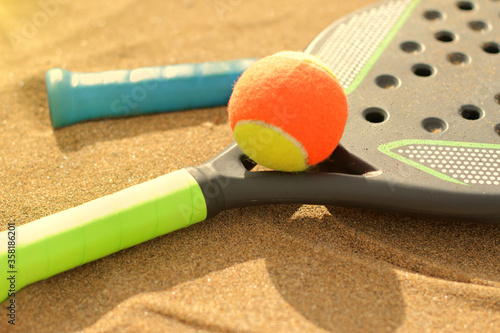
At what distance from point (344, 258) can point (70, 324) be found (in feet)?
2.25

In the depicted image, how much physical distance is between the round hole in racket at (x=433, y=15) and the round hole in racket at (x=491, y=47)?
Answer: 0.71ft

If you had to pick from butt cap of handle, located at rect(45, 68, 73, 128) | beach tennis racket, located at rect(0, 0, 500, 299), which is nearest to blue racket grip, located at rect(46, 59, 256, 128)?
butt cap of handle, located at rect(45, 68, 73, 128)

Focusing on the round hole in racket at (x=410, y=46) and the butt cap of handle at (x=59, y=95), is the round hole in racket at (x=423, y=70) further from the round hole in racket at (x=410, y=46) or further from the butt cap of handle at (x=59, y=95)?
the butt cap of handle at (x=59, y=95)

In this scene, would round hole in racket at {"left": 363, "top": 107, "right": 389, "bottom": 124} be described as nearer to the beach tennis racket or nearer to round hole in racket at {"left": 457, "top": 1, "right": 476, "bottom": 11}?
the beach tennis racket

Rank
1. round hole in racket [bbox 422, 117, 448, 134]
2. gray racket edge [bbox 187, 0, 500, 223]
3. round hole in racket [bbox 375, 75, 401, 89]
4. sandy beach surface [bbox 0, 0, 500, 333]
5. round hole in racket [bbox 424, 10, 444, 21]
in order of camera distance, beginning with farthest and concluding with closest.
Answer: round hole in racket [bbox 424, 10, 444, 21] → round hole in racket [bbox 375, 75, 401, 89] → round hole in racket [bbox 422, 117, 448, 134] → gray racket edge [bbox 187, 0, 500, 223] → sandy beach surface [bbox 0, 0, 500, 333]

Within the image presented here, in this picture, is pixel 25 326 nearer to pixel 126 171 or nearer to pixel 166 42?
pixel 126 171

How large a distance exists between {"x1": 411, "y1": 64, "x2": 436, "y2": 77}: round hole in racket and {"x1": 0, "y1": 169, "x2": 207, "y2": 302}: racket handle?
86cm

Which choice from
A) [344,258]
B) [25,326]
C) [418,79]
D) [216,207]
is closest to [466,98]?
[418,79]

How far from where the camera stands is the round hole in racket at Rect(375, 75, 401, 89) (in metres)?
1.81

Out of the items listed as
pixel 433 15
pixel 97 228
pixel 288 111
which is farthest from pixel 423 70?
pixel 97 228

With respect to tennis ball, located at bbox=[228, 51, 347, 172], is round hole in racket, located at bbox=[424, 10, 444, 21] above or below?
below

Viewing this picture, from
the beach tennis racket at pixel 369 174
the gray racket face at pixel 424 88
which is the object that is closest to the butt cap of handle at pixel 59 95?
the beach tennis racket at pixel 369 174

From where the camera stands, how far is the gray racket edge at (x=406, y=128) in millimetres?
1486

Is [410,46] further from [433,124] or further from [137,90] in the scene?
[137,90]
